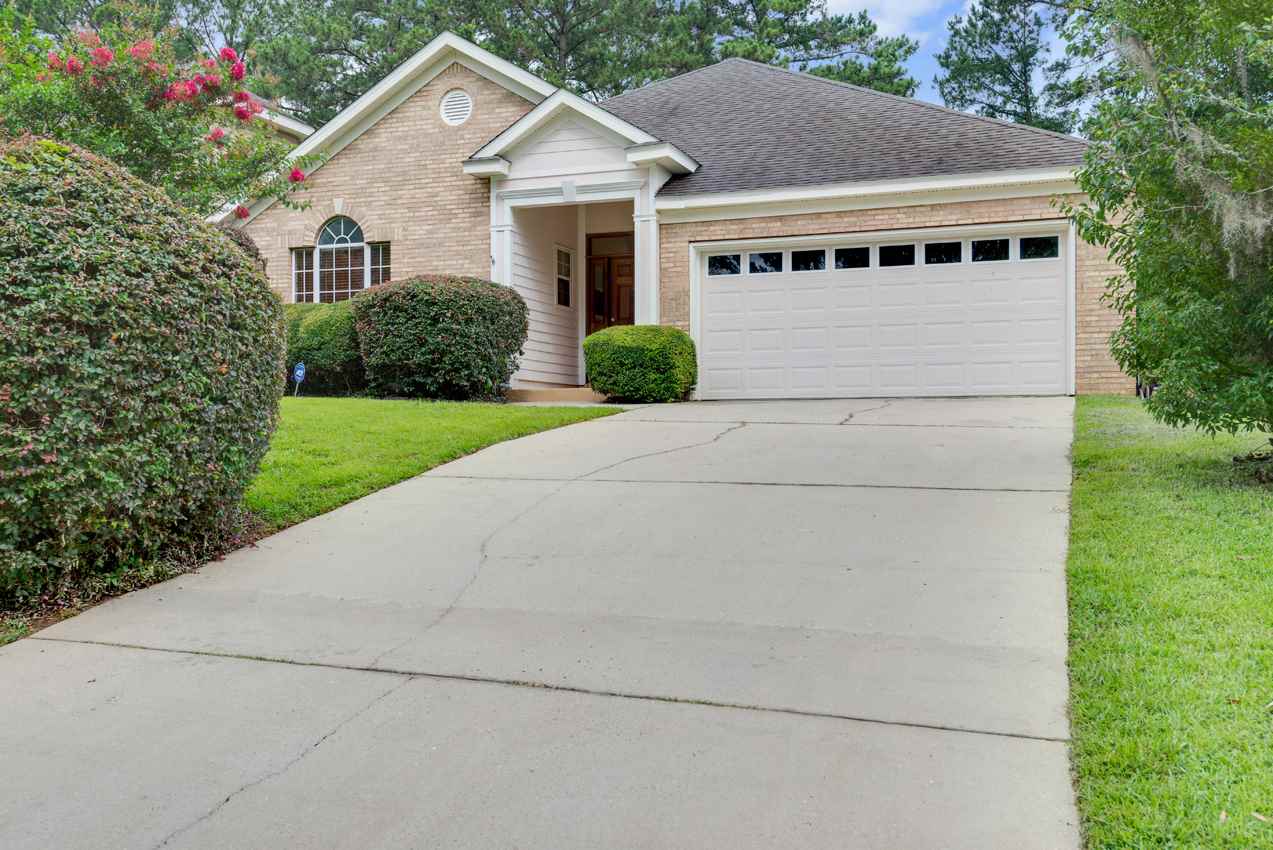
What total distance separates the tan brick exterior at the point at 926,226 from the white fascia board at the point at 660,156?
0.96 metres

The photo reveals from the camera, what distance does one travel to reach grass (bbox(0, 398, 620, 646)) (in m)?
4.94

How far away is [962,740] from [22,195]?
4.74m

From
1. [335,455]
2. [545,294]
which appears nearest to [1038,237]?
[545,294]

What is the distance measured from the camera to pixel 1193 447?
7.82 m

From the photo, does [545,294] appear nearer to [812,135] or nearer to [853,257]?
[812,135]

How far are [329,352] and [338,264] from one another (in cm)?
335

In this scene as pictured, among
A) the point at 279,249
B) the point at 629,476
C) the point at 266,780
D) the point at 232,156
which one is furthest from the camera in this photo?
the point at 279,249

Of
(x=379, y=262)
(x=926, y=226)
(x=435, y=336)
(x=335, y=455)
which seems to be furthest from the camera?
(x=379, y=262)

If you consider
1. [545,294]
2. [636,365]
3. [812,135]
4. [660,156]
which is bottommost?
[636,365]

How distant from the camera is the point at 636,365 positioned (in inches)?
528

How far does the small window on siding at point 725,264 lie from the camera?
1470cm

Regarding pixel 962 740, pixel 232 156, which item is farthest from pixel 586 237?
pixel 962 740

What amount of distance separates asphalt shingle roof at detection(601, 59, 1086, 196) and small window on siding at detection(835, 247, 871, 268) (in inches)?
39.0

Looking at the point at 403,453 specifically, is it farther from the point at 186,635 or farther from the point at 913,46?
the point at 913,46
